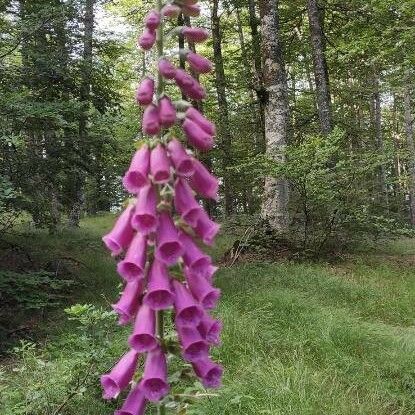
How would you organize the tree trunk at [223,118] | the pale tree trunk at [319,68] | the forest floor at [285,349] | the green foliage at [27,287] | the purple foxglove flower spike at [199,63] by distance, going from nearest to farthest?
1. the purple foxglove flower spike at [199,63]
2. the forest floor at [285,349]
3. the green foliage at [27,287]
4. the pale tree trunk at [319,68]
5. the tree trunk at [223,118]

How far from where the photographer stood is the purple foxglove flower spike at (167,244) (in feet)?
6.33

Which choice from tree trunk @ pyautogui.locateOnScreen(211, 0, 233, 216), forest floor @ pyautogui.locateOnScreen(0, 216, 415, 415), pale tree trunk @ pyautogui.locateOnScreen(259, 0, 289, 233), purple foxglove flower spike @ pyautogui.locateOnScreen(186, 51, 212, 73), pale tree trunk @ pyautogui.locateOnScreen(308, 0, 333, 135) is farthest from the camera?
tree trunk @ pyautogui.locateOnScreen(211, 0, 233, 216)

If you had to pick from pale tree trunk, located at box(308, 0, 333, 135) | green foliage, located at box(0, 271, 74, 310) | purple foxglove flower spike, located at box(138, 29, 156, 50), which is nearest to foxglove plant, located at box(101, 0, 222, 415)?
purple foxglove flower spike, located at box(138, 29, 156, 50)

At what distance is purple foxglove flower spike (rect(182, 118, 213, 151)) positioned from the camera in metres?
2.07

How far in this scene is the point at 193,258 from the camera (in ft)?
6.56

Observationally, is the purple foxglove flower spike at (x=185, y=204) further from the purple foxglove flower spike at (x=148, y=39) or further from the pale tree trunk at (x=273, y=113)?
the pale tree trunk at (x=273, y=113)

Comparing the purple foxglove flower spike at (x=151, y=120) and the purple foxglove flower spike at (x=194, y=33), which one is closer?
the purple foxglove flower spike at (x=151, y=120)

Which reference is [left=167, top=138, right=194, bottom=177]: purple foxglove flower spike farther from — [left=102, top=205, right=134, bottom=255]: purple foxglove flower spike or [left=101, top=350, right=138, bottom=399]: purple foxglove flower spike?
[left=101, top=350, right=138, bottom=399]: purple foxglove flower spike

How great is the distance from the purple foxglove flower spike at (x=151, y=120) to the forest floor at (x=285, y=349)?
2.20m

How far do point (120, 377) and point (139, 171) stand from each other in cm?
77

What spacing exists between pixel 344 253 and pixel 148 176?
409 inches

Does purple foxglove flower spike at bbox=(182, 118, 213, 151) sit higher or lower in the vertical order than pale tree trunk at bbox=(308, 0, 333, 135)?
lower

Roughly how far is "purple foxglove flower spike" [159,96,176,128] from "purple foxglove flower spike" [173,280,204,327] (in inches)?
23.1

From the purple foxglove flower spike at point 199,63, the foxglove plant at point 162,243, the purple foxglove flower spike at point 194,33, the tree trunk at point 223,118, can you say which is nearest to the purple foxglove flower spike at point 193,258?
the foxglove plant at point 162,243
